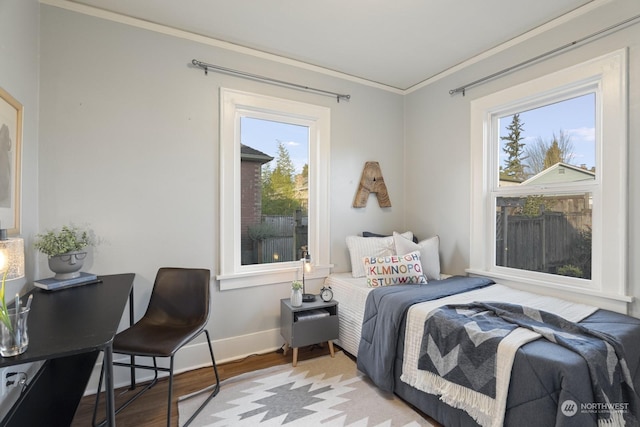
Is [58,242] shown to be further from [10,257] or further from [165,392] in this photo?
[165,392]

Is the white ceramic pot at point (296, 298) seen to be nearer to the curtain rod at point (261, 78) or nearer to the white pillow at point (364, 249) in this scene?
the white pillow at point (364, 249)

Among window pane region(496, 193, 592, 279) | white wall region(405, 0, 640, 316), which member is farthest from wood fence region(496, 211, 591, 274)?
white wall region(405, 0, 640, 316)

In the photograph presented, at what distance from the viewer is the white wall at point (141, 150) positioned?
80.4 inches

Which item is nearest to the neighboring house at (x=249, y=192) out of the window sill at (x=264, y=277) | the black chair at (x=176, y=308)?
the window sill at (x=264, y=277)

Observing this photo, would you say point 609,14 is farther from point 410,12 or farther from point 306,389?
point 306,389

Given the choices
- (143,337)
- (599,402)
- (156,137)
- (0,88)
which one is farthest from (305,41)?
(599,402)

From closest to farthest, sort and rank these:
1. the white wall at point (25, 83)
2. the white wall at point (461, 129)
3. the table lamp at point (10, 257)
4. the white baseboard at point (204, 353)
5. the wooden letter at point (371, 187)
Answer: the table lamp at point (10, 257) < the white wall at point (25, 83) < the white wall at point (461, 129) < the white baseboard at point (204, 353) < the wooden letter at point (371, 187)

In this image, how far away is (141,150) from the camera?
2271 mm

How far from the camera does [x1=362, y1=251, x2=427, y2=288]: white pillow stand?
256 cm

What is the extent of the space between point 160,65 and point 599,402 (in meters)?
3.25

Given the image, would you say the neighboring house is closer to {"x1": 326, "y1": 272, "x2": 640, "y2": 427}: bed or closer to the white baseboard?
the white baseboard

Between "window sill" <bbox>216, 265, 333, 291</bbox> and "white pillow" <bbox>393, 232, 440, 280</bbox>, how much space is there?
0.71 metres

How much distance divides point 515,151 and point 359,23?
1.68 m

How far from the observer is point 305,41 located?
99.7 inches
